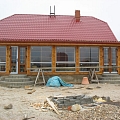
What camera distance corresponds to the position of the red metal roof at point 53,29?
16734 mm

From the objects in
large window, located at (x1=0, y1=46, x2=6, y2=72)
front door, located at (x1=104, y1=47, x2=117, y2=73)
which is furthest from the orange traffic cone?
large window, located at (x1=0, y1=46, x2=6, y2=72)

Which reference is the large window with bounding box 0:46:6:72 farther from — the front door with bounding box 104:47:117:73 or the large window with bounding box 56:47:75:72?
the front door with bounding box 104:47:117:73

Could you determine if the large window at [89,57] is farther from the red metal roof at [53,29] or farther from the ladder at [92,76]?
the red metal roof at [53,29]

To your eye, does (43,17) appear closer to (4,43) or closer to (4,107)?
(4,43)

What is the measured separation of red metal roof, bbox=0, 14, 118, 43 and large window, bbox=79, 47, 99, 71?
74cm

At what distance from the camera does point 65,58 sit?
16031 millimetres

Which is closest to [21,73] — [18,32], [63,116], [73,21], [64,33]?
[18,32]

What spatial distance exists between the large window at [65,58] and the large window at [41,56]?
0.58 metres

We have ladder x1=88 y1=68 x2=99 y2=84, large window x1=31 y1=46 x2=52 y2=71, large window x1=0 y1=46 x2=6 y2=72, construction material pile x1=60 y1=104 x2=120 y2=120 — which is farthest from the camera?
large window x1=31 y1=46 x2=52 y2=71

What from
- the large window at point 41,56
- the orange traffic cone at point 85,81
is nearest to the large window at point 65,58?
the large window at point 41,56

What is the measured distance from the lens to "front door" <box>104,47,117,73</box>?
16.8 meters

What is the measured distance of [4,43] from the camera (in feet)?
51.2

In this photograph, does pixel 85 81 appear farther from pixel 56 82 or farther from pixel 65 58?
pixel 65 58

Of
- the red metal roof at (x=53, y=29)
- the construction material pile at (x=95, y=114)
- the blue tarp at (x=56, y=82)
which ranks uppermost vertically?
the red metal roof at (x=53, y=29)
